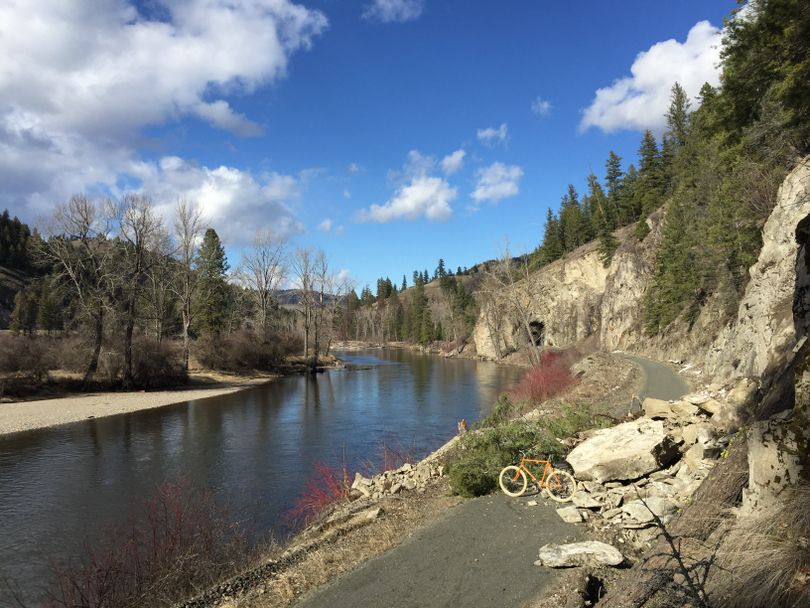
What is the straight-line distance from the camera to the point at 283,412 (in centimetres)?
2908

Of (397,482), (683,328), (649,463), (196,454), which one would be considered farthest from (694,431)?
(683,328)

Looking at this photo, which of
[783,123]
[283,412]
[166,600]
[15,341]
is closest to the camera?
[166,600]

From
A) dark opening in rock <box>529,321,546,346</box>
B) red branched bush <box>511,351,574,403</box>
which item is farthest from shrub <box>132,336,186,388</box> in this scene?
dark opening in rock <box>529,321,546,346</box>

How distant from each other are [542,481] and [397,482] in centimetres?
430

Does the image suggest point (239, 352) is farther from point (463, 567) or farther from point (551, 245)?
point (551, 245)

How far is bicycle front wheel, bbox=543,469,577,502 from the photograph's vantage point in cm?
895

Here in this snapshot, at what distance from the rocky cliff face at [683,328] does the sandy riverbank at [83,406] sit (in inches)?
1150

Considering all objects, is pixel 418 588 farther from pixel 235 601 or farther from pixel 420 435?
pixel 420 435

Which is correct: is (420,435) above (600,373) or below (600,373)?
below

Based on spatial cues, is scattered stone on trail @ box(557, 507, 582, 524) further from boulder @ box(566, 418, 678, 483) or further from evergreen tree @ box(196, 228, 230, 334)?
evergreen tree @ box(196, 228, 230, 334)

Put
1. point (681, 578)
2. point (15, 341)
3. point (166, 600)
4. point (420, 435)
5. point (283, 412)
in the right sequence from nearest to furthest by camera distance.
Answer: point (681, 578) < point (166, 600) < point (420, 435) < point (283, 412) < point (15, 341)

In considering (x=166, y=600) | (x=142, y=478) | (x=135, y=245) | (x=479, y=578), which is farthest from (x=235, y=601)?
(x=135, y=245)

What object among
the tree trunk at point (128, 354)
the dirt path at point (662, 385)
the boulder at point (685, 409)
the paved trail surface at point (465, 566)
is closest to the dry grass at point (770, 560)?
the paved trail surface at point (465, 566)

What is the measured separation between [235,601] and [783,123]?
2288 centimetres
